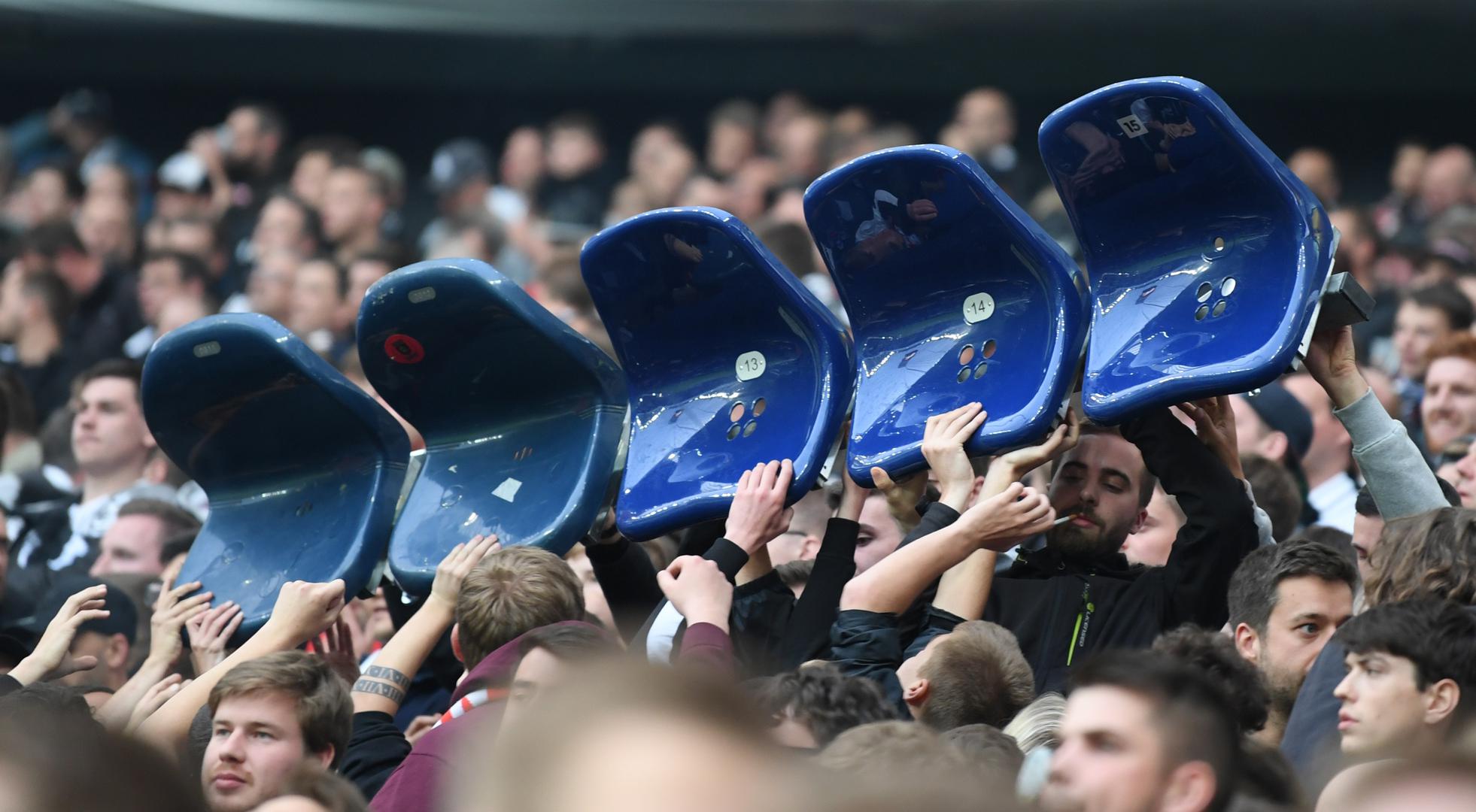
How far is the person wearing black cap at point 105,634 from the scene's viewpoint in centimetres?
469

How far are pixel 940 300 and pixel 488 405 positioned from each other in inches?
44.5

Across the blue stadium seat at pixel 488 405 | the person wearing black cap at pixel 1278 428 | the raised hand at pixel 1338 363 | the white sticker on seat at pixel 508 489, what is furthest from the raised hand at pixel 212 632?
the person wearing black cap at pixel 1278 428

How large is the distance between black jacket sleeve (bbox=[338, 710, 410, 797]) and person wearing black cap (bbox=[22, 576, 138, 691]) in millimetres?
1236

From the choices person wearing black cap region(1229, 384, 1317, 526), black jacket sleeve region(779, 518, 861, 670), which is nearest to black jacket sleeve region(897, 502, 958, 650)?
black jacket sleeve region(779, 518, 861, 670)

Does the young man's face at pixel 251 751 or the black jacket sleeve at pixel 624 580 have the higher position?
the young man's face at pixel 251 751

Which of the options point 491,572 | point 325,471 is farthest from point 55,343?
point 491,572

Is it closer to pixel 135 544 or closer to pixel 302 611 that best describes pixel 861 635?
Result: pixel 302 611

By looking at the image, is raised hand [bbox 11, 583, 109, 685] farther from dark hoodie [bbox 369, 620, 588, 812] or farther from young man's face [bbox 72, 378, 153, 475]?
→ young man's face [bbox 72, 378, 153, 475]

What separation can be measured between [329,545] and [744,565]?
103 centimetres

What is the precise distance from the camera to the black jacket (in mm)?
3637

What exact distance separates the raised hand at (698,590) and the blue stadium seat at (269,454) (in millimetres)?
978

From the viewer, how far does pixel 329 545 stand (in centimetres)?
430

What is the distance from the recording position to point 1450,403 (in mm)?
5301

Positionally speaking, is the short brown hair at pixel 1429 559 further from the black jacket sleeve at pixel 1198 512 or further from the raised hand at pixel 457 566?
the raised hand at pixel 457 566
